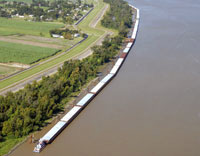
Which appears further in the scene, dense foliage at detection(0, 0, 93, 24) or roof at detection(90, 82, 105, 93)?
dense foliage at detection(0, 0, 93, 24)

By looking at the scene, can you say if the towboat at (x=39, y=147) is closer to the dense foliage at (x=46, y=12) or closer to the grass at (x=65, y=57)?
the grass at (x=65, y=57)

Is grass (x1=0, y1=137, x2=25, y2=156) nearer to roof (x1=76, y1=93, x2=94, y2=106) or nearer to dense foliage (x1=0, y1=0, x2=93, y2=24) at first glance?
roof (x1=76, y1=93, x2=94, y2=106)

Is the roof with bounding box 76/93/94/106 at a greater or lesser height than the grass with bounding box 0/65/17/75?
greater

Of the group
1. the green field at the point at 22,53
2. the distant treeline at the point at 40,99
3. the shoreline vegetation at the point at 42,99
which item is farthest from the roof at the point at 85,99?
the green field at the point at 22,53

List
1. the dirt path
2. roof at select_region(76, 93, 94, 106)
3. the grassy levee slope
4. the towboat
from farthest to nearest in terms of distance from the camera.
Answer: the dirt path, the grassy levee slope, roof at select_region(76, 93, 94, 106), the towboat

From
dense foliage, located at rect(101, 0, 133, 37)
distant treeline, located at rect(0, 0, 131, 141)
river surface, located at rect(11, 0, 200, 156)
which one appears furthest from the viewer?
dense foliage, located at rect(101, 0, 133, 37)

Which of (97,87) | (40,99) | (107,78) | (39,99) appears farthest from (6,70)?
(107,78)

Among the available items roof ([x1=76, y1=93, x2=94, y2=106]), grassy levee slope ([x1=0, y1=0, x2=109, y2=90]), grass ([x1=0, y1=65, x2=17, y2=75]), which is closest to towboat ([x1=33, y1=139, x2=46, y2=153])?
roof ([x1=76, y1=93, x2=94, y2=106])
